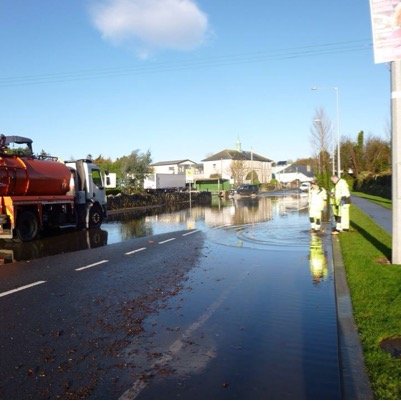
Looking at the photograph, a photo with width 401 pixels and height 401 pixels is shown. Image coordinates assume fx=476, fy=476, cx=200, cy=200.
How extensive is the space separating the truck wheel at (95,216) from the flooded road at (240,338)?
11431mm

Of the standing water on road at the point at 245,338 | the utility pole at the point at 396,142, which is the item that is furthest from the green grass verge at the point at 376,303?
the utility pole at the point at 396,142

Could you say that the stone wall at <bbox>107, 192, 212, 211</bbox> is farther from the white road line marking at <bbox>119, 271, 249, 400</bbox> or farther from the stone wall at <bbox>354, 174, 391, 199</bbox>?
the white road line marking at <bbox>119, 271, 249, 400</bbox>

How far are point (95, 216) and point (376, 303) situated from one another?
16.8 m

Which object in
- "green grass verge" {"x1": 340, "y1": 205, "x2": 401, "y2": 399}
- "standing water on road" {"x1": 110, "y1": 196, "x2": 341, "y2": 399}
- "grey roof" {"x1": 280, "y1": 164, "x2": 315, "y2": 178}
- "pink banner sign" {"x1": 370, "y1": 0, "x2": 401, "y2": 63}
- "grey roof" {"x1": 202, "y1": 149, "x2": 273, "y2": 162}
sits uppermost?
"grey roof" {"x1": 202, "y1": 149, "x2": 273, "y2": 162}

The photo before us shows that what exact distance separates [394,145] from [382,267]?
2.35m

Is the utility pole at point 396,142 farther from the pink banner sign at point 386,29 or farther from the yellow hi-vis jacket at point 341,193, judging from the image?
the yellow hi-vis jacket at point 341,193

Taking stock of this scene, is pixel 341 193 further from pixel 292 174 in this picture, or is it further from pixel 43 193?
pixel 292 174

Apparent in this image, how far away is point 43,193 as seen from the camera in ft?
59.0

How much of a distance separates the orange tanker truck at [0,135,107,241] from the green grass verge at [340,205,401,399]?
10.8m

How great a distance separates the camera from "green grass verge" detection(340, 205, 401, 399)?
425 centimetres

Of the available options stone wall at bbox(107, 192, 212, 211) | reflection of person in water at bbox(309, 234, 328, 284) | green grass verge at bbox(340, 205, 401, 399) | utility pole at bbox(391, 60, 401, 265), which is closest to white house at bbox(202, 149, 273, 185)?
stone wall at bbox(107, 192, 212, 211)

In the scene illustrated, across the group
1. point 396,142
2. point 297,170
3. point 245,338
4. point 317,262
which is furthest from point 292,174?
point 245,338

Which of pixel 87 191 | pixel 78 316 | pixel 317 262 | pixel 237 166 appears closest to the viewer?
pixel 78 316

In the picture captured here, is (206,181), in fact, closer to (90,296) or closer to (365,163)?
(365,163)
